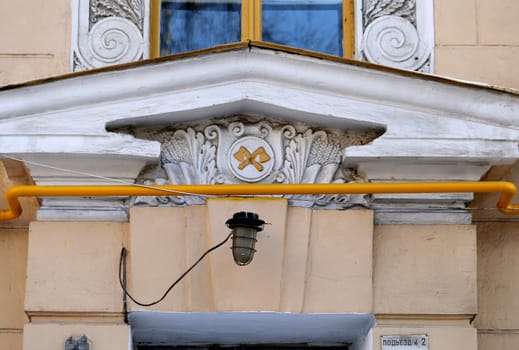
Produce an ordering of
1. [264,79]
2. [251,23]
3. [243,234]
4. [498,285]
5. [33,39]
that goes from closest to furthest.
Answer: [243,234] < [264,79] < [498,285] < [33,39] < [251,23]

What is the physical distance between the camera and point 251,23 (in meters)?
8.60

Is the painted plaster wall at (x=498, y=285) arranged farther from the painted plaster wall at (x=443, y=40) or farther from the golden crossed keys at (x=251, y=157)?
the golden crossed keys at (x=251, y=157)

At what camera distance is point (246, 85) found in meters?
7.79

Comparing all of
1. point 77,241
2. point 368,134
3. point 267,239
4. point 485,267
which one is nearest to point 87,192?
point 77,241

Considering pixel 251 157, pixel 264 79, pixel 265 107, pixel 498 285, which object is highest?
pixel 264 79

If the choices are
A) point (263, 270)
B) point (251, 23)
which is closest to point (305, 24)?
point (251, 23)

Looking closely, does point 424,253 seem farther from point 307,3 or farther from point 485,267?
point 307,3

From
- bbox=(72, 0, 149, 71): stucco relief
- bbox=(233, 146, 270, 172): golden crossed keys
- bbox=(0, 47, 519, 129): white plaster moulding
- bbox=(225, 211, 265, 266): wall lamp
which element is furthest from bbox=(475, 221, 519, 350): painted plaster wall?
bbox=(72, 0, 149, 71): stucco relief

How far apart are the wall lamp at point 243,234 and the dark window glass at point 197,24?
4.91 feet

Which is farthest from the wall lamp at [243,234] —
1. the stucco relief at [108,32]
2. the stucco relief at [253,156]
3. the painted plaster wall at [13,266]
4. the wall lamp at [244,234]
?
the stucco relief at [108,32]

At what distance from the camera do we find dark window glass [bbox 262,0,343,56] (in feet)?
28.2

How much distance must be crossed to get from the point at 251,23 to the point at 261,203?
4.27 ft

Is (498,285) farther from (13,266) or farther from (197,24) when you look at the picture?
(13,266)

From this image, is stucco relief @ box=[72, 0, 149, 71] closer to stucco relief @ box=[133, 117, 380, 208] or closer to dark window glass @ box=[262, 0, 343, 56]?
stucco relief @ box=[133, 117, 380, 208]
